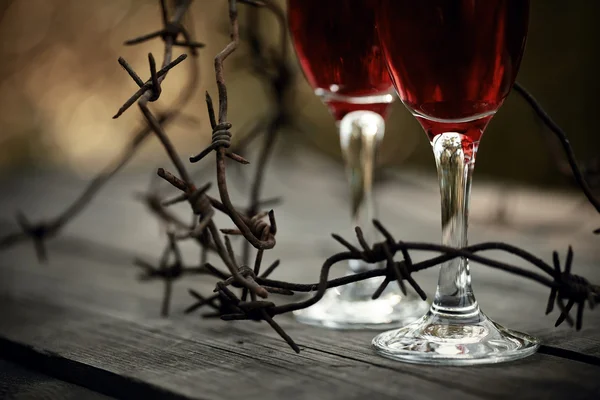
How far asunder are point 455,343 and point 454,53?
0.62 feet

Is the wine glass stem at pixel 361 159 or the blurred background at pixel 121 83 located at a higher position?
the blurred background at pixel 121 83

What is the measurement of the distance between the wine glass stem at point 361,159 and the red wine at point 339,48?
27 mm

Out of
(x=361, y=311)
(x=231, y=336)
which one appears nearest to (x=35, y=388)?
(x=231, y=336)

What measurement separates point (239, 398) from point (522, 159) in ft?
8.62

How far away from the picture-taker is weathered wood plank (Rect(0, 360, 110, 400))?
1.86 feet

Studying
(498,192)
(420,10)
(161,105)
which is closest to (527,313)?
(420,10)

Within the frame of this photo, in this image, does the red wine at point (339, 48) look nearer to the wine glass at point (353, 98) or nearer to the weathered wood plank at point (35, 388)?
the wine glass at point (353, 98)

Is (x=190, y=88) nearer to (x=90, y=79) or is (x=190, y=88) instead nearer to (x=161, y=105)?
(x=161, y=105)

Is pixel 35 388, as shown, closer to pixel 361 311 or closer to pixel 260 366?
pixel 260 366

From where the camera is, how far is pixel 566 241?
3.67 ft

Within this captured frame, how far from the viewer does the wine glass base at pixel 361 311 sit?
70 cm

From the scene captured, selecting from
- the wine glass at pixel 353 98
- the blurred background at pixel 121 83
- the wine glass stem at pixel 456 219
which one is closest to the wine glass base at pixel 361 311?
the wine glass at pixel 353 98

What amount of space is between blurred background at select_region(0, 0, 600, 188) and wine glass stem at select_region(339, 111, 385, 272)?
4.81ft

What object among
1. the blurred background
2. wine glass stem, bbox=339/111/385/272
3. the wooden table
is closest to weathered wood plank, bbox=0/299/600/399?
the wooden table
